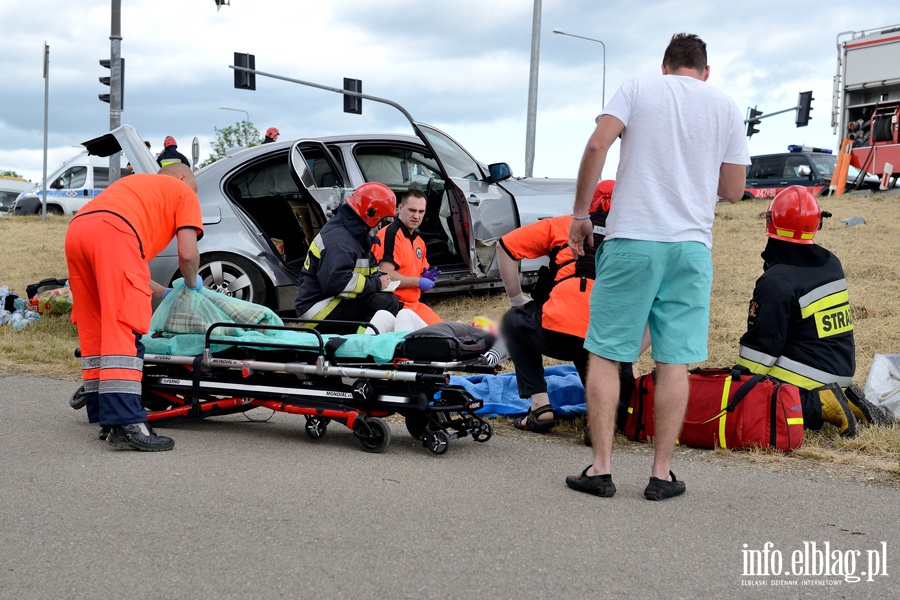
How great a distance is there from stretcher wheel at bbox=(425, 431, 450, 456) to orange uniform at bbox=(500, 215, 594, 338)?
0.94 meters

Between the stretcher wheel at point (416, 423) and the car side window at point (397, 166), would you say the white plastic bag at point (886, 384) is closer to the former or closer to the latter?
the stretcher wheel at point (416, 423)

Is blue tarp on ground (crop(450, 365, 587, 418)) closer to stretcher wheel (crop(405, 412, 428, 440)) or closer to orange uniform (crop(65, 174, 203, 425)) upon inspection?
stretcher wheel (crop(405, 412, 428, 440))

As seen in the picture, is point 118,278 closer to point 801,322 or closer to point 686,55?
point 686,55

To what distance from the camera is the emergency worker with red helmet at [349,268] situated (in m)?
6.21

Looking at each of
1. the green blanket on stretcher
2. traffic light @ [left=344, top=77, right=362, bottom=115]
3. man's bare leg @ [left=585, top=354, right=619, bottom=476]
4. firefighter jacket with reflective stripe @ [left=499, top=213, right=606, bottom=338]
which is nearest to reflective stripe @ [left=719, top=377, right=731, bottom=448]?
firefighter jacket with reflective stripe @ [left=499, top=213, right=606, bottom=338]

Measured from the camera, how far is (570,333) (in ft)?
→ 17.8

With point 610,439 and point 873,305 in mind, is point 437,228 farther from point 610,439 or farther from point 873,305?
point 610,439

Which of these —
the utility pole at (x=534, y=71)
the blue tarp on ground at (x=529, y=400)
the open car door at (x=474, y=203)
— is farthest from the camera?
the utility pole at (x=534, y=71)

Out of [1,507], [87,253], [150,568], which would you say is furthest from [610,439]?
[87,253]

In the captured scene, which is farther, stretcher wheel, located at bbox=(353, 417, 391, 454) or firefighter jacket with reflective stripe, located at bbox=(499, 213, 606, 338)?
firefighter jacket with reflective stripe, located at bbox=(499, 213, 606, 338)

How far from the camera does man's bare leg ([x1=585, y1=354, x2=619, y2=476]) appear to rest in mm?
4207

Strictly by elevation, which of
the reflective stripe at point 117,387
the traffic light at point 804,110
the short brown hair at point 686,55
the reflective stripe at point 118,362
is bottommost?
the reflective stripe at point 117,387

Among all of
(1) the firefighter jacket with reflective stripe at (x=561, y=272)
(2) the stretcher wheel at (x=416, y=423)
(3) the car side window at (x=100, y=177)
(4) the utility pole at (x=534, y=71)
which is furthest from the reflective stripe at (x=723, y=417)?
(3) the car side window at (x=100, y=177)

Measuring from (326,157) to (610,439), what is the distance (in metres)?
5.56
